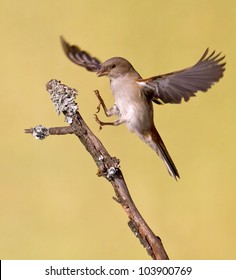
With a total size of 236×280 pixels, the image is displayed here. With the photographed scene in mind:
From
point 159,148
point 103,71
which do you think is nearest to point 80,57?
point 103,71

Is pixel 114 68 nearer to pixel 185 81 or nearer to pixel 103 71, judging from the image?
pixel 103 71

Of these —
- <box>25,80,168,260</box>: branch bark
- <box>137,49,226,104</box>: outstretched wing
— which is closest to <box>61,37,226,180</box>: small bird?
<box>137,49,226,104</box>: outstretched wing

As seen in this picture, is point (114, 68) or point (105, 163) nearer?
point (105, 163)

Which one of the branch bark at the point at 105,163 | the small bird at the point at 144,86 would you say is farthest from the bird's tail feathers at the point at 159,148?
the branch bark at the point at 105,163

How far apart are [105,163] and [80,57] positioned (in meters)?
0.30

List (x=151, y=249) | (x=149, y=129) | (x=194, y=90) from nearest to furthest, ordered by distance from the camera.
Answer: (x=151, y=249) → (x=194, y=90) → (x=149, y=129)

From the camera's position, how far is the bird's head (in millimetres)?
864

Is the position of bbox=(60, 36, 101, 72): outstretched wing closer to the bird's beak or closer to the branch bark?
the bird's beak

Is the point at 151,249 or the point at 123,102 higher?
the point at 123,102

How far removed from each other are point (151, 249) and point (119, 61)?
1.10 ft

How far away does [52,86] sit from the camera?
726 millimetres

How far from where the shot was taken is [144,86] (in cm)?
87
